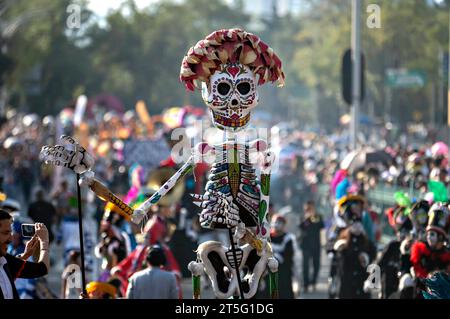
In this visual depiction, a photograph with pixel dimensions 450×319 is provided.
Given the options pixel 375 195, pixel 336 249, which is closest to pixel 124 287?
pixel 336 249

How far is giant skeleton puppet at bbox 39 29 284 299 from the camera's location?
12633 mm

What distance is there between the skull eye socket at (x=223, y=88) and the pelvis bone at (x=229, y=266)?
1280 millimetres

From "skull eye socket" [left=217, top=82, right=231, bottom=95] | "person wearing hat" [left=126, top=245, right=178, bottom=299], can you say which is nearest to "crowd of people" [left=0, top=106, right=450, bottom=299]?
"person wearing hat" [left=126, top=245, right=178, bottom=299]

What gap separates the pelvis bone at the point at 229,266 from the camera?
1280cm

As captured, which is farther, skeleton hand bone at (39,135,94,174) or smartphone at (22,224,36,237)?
skeleton hand bone at (39,135,94,174)

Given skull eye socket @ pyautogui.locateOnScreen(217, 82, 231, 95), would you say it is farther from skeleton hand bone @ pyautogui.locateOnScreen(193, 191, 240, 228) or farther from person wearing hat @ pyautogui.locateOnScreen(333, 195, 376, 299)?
person wearing hat @ pyautogui.locateOnScreen(333, 195, 376, 299)

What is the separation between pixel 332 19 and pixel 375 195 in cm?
5511

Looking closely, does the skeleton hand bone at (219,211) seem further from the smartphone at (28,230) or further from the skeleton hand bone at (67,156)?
the smartphone at (28,230)

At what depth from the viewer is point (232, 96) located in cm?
1262

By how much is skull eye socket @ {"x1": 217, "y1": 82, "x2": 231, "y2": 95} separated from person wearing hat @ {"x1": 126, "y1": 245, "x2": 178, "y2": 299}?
226 centimetres

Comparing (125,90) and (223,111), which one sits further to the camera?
(125,90)
